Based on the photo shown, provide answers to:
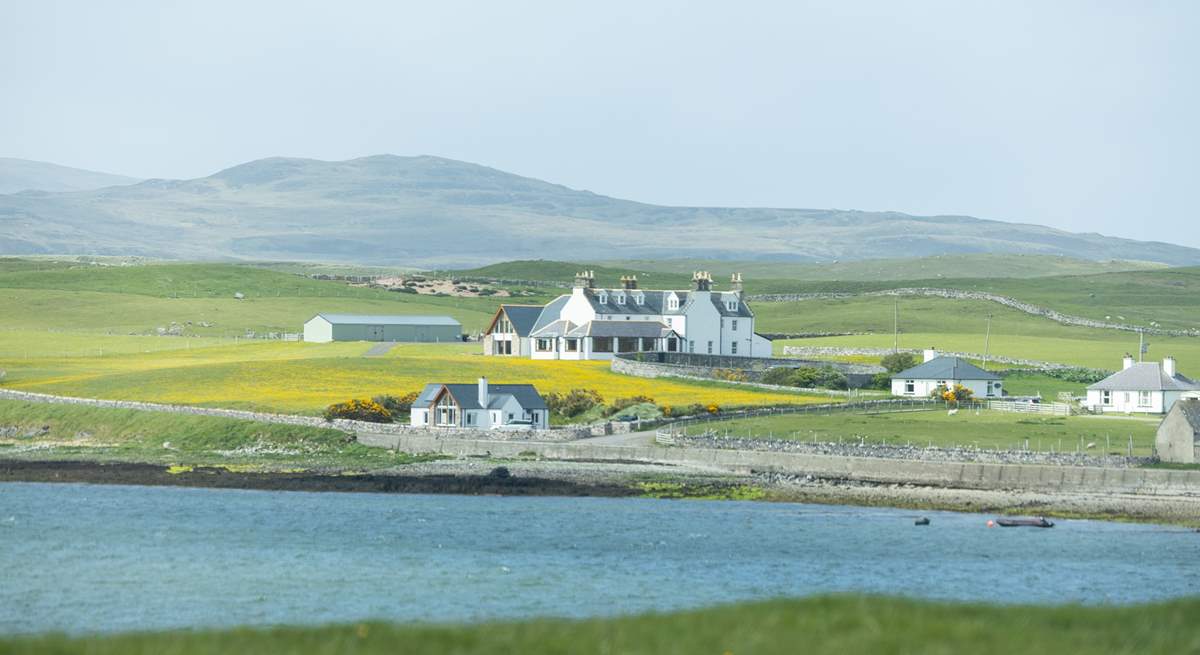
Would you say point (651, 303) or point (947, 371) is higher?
point (651, 303)

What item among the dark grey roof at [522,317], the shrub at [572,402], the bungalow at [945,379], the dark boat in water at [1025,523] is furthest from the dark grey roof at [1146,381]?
the dark grey roof at [522,317]

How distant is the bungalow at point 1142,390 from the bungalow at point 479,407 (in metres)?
25.4

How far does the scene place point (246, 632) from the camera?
17.3 meters

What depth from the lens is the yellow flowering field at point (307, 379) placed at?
260 feet

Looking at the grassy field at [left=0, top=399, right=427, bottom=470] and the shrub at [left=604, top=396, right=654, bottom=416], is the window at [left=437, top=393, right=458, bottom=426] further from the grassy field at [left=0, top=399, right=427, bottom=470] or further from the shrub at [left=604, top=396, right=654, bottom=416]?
the shrub at [left=604, top=396, right=654, bottom=416]

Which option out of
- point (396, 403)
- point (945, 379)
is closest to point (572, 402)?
point (396, 403)

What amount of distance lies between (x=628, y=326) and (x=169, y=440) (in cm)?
4175

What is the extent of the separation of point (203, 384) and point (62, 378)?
1062cm

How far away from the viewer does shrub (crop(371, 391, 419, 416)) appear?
243 ft

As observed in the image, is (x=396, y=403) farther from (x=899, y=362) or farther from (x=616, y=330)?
(x=899, y=362)

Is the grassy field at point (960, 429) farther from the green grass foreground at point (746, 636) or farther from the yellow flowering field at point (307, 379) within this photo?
the green grass foreground at point (746, 636)

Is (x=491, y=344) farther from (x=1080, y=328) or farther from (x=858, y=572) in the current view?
(x=858, y=572)

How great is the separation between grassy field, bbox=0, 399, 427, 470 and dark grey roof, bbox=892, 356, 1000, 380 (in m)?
32.3

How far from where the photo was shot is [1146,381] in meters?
72.9
